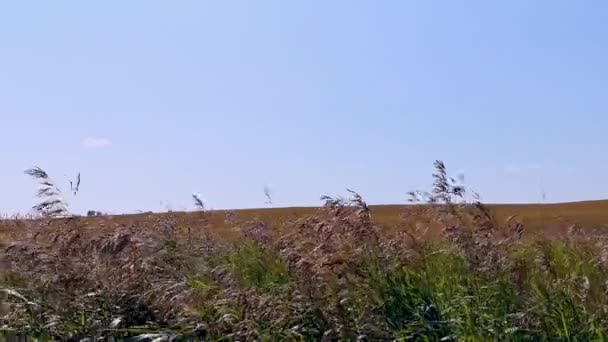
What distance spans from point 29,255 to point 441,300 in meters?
3.15

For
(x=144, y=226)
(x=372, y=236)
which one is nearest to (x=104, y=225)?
(x=144, y=226)

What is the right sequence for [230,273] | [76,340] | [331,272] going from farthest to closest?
[230,273], [76,340], [331,272]

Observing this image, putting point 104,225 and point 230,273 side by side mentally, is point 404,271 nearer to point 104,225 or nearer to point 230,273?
point 230,273

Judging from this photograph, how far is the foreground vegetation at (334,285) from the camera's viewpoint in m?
6.23

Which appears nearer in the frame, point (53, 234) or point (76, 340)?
point (76, 340)

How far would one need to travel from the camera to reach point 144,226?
9867 millimetres

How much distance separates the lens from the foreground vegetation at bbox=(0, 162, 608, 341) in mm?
6230

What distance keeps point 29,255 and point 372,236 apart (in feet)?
8.65

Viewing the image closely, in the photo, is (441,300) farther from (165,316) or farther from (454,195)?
(165,316)

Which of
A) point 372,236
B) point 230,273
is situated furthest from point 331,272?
point 230,273

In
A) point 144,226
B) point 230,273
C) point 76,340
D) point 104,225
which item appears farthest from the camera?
point 144,226

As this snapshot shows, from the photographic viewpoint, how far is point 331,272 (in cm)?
644

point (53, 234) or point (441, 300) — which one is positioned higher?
point (53, 234)

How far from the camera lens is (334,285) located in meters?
6.43
